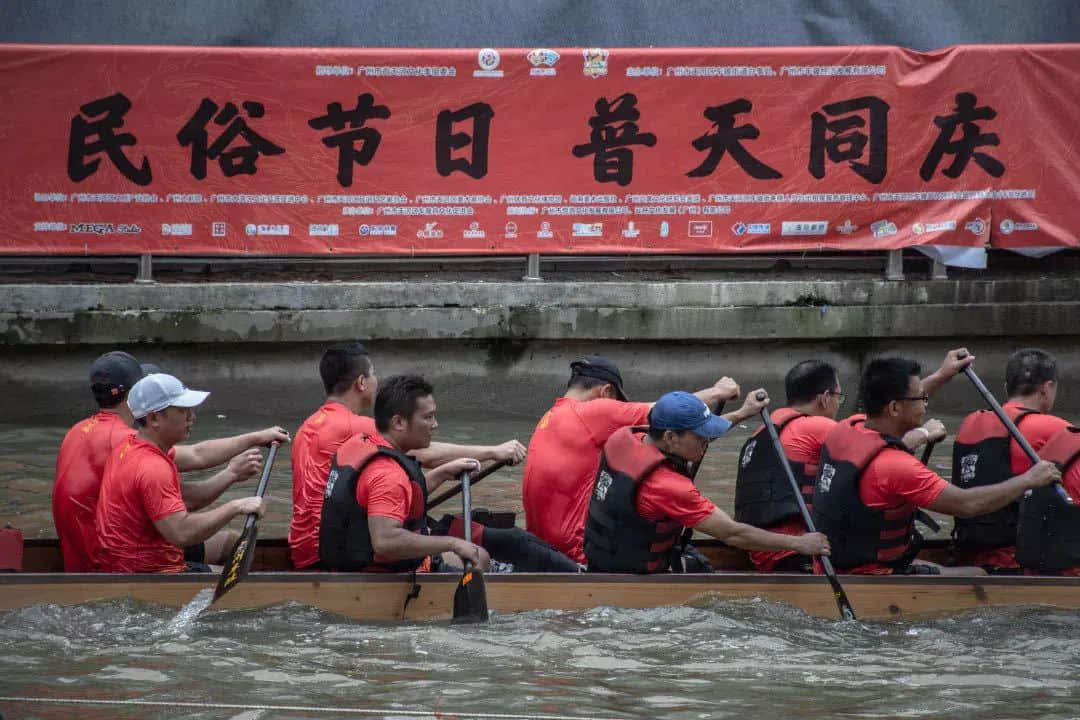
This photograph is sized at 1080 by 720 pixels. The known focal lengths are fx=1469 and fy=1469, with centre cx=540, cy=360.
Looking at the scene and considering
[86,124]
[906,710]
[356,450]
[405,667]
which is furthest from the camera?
[86,124]

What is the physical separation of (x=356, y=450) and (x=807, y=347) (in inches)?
271

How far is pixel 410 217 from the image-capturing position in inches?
517

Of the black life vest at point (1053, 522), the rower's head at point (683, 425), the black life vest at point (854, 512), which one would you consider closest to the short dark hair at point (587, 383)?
the rower's head at point (683, 425)

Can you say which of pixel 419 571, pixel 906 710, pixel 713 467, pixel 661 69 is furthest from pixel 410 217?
pixel 906 710

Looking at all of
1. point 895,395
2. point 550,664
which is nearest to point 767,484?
point 895,395

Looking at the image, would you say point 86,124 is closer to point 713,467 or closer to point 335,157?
point 335,157

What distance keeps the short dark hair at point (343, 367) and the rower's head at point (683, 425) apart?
190cm

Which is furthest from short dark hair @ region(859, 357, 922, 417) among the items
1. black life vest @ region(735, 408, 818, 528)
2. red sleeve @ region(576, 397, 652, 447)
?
red sleeve @ region(576, 397, 652, 447)

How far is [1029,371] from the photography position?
8.11 meters

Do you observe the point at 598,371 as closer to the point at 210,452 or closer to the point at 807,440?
the point at 807,440

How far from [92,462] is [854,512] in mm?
3902

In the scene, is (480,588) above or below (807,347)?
below

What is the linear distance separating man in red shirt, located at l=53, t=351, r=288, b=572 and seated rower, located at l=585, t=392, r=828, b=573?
1.84m

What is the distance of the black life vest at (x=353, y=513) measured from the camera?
7309 mm
